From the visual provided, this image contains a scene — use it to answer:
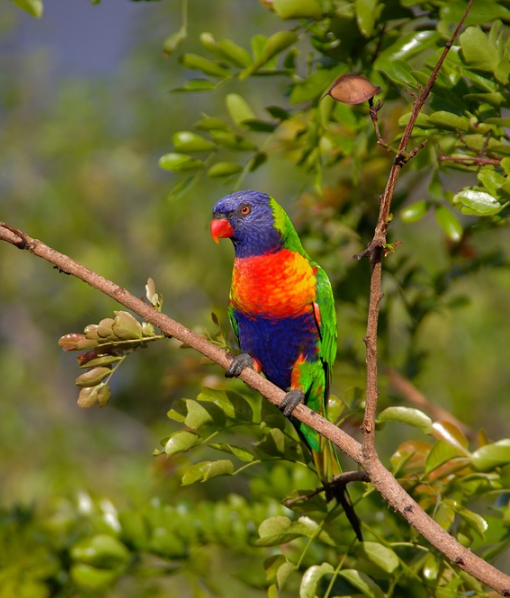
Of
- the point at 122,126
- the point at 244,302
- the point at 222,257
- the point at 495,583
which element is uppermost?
the point at 495,583

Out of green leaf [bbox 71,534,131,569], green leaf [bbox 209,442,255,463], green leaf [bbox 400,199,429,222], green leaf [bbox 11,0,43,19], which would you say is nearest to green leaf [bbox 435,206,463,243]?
green leaf [bbox 400,199,429,222]

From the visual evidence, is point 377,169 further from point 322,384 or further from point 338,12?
point 338,12

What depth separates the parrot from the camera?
2059 millimetres

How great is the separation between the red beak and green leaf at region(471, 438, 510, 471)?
3.62 ft

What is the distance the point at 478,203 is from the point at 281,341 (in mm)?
956

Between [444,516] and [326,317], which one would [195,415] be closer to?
[444,516]

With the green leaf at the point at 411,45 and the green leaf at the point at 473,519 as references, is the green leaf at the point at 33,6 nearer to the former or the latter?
the green leaf at the point at 411,45

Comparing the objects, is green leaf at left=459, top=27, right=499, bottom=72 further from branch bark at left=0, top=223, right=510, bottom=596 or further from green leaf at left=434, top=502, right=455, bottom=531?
green leaf at left=434, top=502, right=455, bottom=531

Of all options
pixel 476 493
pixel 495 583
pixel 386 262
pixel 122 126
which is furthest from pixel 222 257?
pixel 495 583

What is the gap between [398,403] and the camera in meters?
2.19

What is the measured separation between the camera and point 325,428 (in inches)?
49.6

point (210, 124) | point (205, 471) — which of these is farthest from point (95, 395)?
point (210, 124)

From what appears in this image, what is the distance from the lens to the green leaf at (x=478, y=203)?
1244 millimetres

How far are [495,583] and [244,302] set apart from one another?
1.18m
